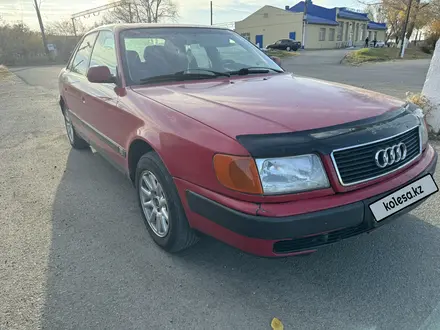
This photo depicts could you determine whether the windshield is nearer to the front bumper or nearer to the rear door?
the rear door

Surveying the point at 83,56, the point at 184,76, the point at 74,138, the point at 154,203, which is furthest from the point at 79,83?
the point at 154,203

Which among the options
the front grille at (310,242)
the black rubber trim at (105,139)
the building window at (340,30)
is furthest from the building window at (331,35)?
the front grille at (310,242)

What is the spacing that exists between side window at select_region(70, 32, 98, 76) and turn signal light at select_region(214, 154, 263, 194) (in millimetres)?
2770

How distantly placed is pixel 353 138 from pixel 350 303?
0.98 m

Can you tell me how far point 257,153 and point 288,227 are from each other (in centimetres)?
40

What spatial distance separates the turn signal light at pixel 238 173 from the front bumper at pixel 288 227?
131mm

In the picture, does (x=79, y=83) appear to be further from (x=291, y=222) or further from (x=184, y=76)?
(x=291, y=222)

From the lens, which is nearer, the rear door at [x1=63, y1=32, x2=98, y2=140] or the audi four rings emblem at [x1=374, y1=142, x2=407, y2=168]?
the audi four rings emblem at [x1=374, y1=142, x2=407, y2=168]

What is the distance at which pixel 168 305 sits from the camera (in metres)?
2.03

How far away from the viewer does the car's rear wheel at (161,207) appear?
2.22m

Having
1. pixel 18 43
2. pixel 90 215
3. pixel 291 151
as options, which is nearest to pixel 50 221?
pixel 90 215

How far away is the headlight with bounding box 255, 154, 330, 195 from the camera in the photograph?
68.3 inches

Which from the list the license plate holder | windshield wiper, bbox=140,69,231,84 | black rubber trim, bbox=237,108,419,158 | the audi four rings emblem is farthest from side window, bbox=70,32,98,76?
the license plate holder

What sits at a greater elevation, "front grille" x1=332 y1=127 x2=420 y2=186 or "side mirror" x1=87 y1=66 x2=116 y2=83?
"side mirror" x1=87 y1=66 x2=116 y2=83
